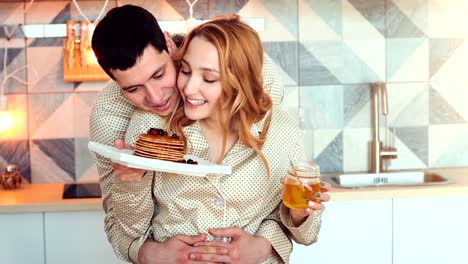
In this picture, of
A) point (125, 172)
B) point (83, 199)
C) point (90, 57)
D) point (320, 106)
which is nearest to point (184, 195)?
point (125, 172)

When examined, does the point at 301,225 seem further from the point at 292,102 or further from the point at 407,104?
the point at 407,104

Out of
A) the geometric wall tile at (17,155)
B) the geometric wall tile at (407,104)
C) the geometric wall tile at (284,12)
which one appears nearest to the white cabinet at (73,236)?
the geometric wall tile at (17,155)

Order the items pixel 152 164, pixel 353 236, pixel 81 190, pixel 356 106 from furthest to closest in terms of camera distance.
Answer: pixel 356 106
pixel 81 190
pixel 353 236
pixel 152 164

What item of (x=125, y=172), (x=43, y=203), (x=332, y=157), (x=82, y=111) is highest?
(x=82, y=111)

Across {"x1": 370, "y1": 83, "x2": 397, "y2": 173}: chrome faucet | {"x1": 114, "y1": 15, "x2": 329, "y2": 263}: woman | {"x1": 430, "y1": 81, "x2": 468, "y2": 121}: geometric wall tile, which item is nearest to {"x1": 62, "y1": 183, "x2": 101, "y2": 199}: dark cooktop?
{"x1": 114, "y1": 15, "x2": 329, "y2": 263}: woman

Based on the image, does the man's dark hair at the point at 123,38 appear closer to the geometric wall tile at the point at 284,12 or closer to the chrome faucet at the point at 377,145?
the geometric wall tile at the point at 284,12

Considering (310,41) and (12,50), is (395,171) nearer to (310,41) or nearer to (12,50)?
(310,41)

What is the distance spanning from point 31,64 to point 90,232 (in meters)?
0.77

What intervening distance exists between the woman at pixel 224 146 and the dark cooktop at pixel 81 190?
82 cm

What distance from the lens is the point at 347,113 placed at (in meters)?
2.81

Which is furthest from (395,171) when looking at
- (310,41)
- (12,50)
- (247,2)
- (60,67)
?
(12,50)

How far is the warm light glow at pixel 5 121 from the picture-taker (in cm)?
263

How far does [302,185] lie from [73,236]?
115cm

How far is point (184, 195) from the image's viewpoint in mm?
1622
